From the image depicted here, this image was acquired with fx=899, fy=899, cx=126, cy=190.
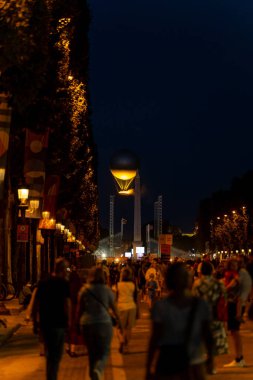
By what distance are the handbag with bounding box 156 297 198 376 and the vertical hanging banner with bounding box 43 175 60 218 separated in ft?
107

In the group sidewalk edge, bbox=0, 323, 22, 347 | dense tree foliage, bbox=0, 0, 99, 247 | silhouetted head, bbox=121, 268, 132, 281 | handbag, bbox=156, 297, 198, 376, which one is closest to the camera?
handbag, bbox=156, 297, 198, 376

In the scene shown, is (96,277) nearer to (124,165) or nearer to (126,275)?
(126,275)

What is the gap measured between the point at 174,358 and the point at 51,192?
34.0 m

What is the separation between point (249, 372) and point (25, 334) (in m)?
10.7

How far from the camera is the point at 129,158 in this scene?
58.6 meters

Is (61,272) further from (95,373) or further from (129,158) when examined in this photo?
(129,158)

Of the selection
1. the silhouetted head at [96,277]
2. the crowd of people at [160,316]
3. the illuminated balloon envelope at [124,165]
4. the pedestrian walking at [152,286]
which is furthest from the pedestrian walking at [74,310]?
the illuminated balloon envelope at [124,165]

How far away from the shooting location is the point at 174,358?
7285 millimetres

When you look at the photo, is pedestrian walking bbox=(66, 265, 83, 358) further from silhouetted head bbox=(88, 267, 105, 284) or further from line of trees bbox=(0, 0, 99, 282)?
line of trees bbox=(0, 0, 99, 282)

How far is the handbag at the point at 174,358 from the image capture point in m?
7.20

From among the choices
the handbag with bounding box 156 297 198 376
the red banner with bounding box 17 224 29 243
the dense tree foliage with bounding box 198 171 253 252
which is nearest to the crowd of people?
the handbag with bounding box 156 297 198 376

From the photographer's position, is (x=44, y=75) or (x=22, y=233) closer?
(x=44, y=75)

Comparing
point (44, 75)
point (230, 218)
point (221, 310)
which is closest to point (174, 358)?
point (221, 310)

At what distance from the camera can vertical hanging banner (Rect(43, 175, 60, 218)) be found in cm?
3997
